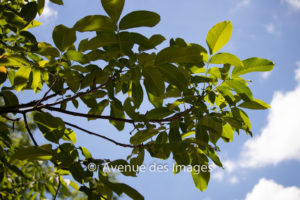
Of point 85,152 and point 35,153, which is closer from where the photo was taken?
point 35,153

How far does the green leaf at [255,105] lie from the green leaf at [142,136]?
509 millimetres

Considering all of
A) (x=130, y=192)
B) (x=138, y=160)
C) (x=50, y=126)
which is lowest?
(x=130, y=192)

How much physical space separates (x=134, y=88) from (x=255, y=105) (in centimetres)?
67

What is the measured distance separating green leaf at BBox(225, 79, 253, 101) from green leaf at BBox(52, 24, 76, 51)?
78cm

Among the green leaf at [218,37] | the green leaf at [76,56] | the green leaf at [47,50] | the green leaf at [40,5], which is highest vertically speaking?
the green leaf at [40,5]

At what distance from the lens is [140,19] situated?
1.00 metres

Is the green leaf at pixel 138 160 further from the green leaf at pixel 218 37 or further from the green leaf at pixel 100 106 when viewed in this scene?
the green leaf at pixel 218 37

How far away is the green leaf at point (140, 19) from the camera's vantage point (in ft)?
3.25

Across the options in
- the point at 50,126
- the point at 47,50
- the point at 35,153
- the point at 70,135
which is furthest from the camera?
the point at 70,135

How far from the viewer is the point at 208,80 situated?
132 cm

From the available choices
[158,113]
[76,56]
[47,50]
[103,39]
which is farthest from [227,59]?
[47,50]

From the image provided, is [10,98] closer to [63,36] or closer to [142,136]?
[63,36]

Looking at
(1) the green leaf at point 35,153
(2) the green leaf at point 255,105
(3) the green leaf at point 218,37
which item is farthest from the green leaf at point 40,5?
(2) the green leaf at point 255,105

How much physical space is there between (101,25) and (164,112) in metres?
0.61
